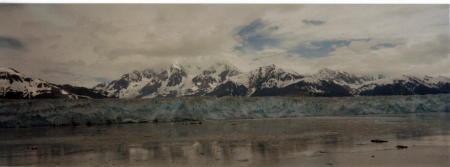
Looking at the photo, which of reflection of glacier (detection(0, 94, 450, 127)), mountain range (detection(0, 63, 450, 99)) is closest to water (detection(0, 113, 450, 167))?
mountain range (detection(0, 63, 450, 99))

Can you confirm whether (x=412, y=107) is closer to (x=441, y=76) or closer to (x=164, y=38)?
(x=441, y=76)

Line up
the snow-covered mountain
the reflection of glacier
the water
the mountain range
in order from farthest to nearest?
the reflection of glacier, the snow-covered mountain, the mountain range, the water

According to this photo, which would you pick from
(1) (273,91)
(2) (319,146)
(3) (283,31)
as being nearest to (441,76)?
(3) (283,31)

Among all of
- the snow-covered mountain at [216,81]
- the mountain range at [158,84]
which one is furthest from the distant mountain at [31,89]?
the snow-covered mountain at [216,81]

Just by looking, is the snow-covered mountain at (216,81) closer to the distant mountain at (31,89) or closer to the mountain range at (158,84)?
the mountain range at (158,84)

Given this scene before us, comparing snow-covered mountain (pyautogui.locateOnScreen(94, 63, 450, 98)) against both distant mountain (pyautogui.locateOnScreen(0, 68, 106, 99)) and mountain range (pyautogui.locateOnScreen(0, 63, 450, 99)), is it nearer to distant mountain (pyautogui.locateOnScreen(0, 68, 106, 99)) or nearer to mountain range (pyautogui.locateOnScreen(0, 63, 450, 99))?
mountain range (pyautogui.locateOnScreen(0, 63, 450, 99))

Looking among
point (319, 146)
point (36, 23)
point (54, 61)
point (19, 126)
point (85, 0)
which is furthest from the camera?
point (19, 126)
